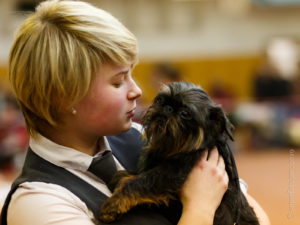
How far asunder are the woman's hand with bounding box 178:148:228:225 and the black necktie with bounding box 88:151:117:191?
272 mm

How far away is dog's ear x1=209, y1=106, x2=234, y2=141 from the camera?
1.96 m

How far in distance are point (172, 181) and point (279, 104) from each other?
6533mm

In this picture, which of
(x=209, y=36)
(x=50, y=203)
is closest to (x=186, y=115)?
(x=50, y=203)

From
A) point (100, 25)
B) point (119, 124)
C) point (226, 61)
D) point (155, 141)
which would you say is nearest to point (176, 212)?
point (155, 141)

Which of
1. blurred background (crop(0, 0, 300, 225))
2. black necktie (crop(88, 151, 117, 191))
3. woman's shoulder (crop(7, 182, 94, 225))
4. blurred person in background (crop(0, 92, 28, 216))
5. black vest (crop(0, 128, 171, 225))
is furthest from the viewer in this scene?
blurred background (crop(0, 0, 300, 225))

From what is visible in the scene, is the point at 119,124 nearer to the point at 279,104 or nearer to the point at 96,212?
the point at 96,212

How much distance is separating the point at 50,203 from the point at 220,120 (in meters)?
0.75

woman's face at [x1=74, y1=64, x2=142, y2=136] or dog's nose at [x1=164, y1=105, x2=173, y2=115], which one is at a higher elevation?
woman's face at [x1=74, y1=64, x2=142, y2=136]

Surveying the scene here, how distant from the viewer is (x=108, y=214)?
1.71 meters

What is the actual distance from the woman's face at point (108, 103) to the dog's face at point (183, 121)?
0.16 meters

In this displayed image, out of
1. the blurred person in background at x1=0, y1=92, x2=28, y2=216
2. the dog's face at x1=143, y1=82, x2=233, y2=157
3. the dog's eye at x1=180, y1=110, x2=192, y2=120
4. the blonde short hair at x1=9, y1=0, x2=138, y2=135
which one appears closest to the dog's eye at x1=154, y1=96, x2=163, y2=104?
the dog's face at x1=143, y1=82, x2=233, y2=157

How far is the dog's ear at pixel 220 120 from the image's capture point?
6.43 feet

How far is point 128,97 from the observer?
1816mm

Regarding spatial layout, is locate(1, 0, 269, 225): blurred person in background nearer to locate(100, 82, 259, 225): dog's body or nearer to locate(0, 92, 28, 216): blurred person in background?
locate(100, 82, 259, 225): dog's body
